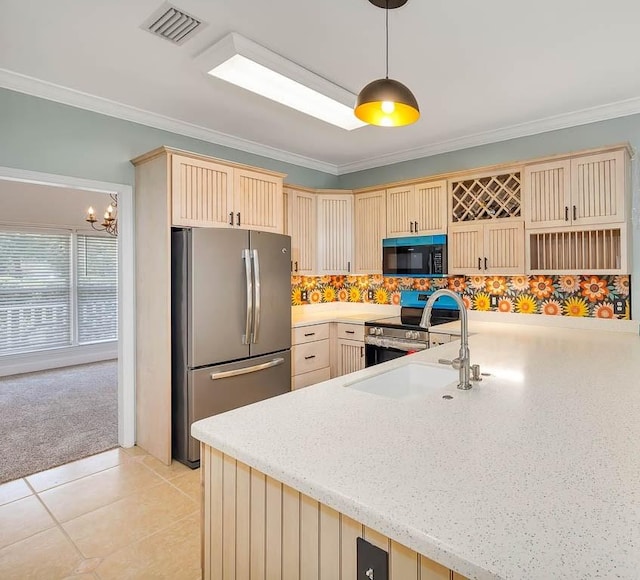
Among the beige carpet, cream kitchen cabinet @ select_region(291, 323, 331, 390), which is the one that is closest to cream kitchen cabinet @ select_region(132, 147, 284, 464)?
the beige carpet

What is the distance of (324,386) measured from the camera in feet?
5.56

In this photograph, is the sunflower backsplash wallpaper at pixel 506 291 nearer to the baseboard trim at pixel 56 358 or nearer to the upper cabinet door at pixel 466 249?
the upper cabinet door at pixel 466 249

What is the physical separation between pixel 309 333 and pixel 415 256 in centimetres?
124

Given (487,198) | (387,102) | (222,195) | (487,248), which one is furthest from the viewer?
(487,198)

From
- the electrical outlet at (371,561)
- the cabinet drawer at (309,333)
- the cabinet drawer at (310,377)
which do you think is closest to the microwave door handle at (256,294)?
the cabinet drawer at (309,333)

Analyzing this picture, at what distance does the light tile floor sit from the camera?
1.96m

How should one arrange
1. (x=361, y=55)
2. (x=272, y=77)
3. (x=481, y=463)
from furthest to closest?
(x=272, y=77) < (x=361, y=55) < (x=481, y=463)

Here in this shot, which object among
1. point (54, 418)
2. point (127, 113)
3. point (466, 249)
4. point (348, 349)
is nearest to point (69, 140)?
point (127, 113)

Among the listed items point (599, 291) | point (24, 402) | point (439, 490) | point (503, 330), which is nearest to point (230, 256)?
point (503, 330)

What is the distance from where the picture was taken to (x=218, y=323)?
3.00 meters

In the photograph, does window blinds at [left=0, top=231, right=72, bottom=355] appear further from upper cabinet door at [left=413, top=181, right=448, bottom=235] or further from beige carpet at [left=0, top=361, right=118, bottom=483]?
upper cabinet door at [left=413, top=181, right=448, bottom=235]

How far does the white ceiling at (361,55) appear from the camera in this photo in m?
2.04

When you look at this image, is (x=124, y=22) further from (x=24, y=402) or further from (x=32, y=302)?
(x=32, y=302)

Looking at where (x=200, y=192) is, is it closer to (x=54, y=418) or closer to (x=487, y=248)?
(x=487, y=248)
